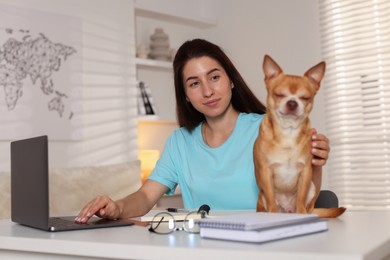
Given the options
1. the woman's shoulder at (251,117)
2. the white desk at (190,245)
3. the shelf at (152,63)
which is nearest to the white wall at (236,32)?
the shelf at (152,63)

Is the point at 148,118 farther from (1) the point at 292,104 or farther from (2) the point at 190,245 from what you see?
(2) the point at 190,245

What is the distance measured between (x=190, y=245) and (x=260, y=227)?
127 millimetres

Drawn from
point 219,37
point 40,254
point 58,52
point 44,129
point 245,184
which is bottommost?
point 40,254

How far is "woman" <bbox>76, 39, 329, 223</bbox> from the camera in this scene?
1.81 metres

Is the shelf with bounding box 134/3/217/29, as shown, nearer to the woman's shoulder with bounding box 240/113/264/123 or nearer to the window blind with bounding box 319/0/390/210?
the window blind with bounding box 319/0/390/210

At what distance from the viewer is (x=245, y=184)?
1.81 m

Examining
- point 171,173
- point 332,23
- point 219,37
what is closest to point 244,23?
point 219,37

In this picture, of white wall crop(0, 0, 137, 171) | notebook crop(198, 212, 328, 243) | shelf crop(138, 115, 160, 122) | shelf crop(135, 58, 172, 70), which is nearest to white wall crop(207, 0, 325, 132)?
shelf crop(135, 58, 172, 70)

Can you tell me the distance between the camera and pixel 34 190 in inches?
51.6

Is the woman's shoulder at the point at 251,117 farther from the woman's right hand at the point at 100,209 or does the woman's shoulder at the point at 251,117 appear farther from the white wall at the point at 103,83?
the white wall at the point at 103,83

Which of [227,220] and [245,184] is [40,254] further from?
[245,184]

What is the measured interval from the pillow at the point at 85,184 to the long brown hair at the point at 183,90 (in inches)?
38.4

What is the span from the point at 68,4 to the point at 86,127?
0.77 metres

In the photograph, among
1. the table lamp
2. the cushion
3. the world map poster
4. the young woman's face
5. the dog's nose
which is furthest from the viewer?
the table lamp
